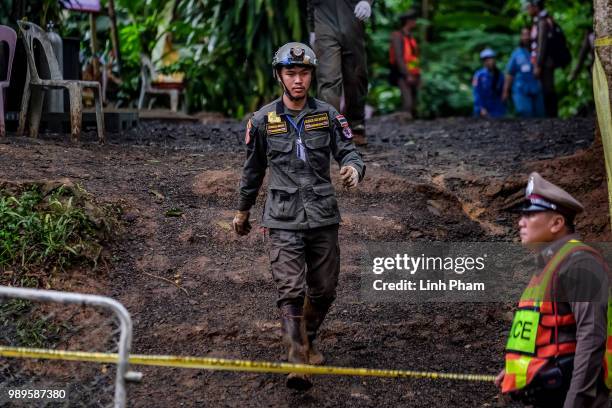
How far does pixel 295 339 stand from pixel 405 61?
35.4 feet

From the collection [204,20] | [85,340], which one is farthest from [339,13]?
[204,20]

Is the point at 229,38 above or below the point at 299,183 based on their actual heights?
above

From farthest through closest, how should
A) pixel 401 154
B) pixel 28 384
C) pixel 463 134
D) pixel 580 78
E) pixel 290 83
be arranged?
pixel 580 78, pixel 463 134, pixel 401 154, pixel 28 384, pixel 290 83

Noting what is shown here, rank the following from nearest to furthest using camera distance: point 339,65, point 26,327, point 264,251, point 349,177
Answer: point 349,177 → point 26,327 → point 264,251 → point 339,65

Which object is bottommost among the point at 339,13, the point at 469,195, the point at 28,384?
the point at 28,384

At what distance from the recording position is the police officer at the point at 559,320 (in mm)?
3602

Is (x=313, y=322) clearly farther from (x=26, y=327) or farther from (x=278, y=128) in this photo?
(x=26, y=327)

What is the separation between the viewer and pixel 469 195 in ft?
26.7

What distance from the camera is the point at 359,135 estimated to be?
30.9 ft

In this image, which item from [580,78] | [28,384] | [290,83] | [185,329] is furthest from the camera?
[580,78]

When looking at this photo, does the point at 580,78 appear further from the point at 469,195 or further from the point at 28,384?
the point at 28,384

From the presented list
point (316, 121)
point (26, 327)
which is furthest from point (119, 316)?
point (26, 327)

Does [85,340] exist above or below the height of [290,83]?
below

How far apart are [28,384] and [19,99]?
4535 mm
